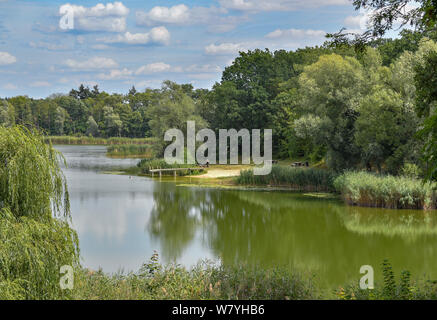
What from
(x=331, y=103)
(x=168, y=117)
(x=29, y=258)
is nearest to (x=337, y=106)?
(x=331, y=103)

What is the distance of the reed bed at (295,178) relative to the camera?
26041mm

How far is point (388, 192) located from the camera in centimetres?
2022

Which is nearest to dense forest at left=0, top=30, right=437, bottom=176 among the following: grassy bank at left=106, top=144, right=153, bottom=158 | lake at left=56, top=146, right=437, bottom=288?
lake at left=56, top=146, right=437, bottom=288

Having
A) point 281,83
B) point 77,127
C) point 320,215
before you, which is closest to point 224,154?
point 281,83

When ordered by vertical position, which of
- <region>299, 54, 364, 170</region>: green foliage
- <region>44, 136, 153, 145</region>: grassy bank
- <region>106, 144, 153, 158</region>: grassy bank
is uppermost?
<region>299, 54, 364, 170</region>: green foliage

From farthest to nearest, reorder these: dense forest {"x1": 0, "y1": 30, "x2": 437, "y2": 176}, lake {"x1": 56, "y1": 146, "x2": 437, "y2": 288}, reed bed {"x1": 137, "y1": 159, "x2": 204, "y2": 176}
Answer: reed bed {"x1": 137, "y1": 159, "x2": 204, "y2": 176}
dense forest {"x1": 0, "y1": 30, "x2": 437, "y2": 176}
lake {"x1": 56, "y1": 146, "x2": 437, "y2": 288}

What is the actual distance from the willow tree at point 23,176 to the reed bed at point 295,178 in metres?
19.7

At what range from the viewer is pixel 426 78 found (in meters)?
9.88

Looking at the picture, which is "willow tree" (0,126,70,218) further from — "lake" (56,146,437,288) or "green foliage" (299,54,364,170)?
"green foliage" (299,54,364,170)

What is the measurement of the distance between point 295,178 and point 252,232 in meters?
10.8

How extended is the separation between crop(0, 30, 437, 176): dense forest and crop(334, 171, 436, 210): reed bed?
1.77m

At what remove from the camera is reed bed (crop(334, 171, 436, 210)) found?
19719 mm

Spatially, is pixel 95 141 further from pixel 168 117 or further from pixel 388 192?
pixel 388 192
